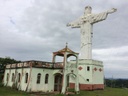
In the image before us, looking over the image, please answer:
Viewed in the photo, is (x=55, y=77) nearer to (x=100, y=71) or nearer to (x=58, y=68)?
(x=58, y=68)

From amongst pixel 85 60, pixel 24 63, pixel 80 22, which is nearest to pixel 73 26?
pixel 80 22

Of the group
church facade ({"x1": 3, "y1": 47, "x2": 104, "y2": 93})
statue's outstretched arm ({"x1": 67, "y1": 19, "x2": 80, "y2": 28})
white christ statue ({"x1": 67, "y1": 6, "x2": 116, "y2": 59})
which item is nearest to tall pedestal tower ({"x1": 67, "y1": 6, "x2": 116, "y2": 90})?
white christ statue ({"x1": 67, "y1": 6, "x2": 116, "y2": 59})

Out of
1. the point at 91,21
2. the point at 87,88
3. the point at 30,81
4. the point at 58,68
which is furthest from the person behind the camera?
the point at 91,21

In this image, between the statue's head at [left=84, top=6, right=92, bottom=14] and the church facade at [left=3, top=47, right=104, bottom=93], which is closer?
the church facade at [left=3, top=47, right=104, bottom=93]

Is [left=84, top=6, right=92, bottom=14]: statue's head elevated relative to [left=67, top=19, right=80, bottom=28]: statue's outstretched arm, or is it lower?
elevated

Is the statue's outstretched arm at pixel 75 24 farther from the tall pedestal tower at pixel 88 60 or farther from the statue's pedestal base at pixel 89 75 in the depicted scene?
the statue's pedestal base at pixel 89 75

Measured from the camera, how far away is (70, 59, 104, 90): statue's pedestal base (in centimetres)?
3359

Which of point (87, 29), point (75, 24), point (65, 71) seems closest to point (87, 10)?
point (75, 24)

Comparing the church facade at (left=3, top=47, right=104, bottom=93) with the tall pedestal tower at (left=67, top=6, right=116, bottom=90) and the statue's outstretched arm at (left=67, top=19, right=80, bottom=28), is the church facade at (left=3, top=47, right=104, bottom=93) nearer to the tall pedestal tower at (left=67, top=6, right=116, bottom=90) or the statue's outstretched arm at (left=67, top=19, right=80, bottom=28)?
the tall pedestal tower at (left=67, top=6, right=116, bottom=90)

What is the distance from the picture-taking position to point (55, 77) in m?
27.4

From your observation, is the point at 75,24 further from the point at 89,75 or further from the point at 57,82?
the point at 57,82

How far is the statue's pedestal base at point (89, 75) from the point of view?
110 ft

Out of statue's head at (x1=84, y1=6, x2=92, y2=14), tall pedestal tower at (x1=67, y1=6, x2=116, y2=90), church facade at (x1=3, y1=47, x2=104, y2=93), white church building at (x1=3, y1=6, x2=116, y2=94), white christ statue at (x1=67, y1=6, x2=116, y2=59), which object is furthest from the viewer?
statue's head at (x1=84, y1=6, x2=92, y2=14)

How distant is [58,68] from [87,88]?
9.97 metres
